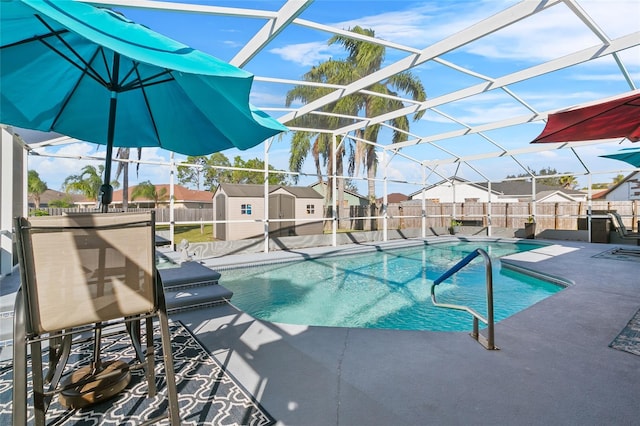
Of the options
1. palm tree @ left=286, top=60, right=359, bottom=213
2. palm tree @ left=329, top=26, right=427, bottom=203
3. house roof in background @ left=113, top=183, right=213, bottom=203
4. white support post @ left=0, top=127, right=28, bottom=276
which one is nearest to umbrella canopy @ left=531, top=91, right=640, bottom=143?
white support post @ left=0, top=127, right=28, bottom=276

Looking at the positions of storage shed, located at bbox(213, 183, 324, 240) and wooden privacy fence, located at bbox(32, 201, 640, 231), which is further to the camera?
storage shed, located at bbox(213, 183, 324, 240)

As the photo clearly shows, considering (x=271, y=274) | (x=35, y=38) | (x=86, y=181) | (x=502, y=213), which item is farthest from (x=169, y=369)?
(x=86, y=181)

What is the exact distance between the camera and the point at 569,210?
1265 centimetres

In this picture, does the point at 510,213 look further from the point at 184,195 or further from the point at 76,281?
the point at 184,195

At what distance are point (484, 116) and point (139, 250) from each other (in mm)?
9639

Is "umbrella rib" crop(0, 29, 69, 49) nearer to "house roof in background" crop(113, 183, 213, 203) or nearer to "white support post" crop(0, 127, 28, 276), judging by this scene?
"white support post" crop(0, 127, 28, 276)

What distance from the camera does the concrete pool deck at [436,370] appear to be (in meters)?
1.90

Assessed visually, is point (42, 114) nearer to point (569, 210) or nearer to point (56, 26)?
point (56, 26)

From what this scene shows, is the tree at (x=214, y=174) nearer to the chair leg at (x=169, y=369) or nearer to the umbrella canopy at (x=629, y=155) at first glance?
the umbrella canopy at (x=629, y=155)

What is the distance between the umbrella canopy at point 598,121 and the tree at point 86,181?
33177 millimetres

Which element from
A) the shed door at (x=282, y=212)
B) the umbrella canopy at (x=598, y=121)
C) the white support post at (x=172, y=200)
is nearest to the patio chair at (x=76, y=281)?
the umbrella canopy at (x=598, y=121)

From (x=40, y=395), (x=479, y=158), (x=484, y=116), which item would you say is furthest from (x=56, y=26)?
(x=479, y=158)

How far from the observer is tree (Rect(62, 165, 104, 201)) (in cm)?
2888

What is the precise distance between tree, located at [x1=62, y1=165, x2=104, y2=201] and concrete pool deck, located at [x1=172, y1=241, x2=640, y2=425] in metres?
31.2
